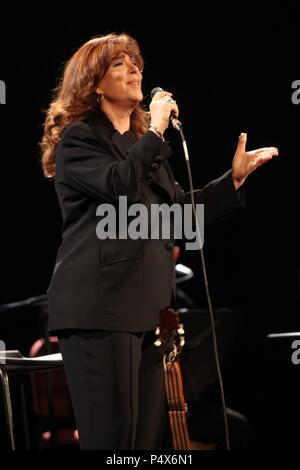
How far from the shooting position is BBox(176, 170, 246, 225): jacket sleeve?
211 centimetres

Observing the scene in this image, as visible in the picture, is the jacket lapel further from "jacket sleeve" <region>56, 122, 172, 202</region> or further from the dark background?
the dark background

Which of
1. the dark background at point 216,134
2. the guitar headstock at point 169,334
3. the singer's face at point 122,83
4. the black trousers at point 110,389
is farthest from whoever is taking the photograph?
the dark background at point 216,134

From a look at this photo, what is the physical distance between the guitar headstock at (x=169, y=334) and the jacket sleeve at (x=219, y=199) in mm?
394

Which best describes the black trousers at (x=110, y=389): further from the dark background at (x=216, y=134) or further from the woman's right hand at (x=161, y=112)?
the dark background at (x=216, y=134)

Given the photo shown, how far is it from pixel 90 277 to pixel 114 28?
8.39 ft

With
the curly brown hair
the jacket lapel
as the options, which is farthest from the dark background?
the jacket lapel

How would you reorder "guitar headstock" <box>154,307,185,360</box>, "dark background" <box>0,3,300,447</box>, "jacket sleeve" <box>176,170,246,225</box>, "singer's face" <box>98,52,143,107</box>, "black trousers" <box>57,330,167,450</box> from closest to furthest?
"black trousers" <box>57,330,167,450</box> < "guitar headstock" <box>154,307,185,360</box> < "singer's face" <box>98,52,143,107</box> < "jacket sleeve" <box>176,170,246,225</box> < "dark background" <box>0,3,300,447</box>

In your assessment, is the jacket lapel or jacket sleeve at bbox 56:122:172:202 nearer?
jacket sleeve at bbox 56:122:172:202

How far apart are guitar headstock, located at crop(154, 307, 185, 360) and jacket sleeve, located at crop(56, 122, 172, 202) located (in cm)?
32

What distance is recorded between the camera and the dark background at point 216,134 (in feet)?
13.5

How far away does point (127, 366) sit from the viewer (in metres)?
1.75

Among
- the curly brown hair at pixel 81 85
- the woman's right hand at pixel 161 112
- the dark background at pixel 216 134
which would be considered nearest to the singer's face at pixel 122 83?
the curly brown hair at pixel 81 85

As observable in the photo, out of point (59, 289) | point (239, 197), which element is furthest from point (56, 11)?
point (59, 289)
